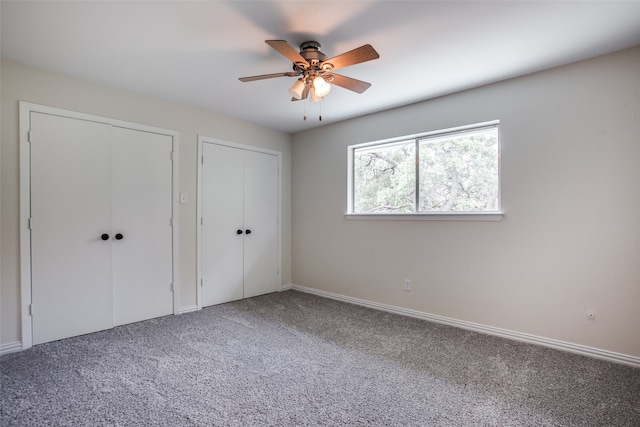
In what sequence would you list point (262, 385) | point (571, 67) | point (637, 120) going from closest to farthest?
point (262, 385)
point (637, 120)
point (571, 67)

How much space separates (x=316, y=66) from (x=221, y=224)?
7.96 ft

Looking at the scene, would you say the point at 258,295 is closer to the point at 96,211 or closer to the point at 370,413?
the point at 96,211

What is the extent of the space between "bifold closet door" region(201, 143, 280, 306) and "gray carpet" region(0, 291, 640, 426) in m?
0.97

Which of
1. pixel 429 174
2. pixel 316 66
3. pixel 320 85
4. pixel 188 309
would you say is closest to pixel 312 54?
pixel 316 66

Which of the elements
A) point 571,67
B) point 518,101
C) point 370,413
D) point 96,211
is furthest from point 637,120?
point 96,211

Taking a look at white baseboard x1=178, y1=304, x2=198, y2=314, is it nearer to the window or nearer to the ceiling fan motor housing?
the window

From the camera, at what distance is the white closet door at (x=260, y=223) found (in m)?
4.21

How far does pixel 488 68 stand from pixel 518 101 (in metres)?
0.44

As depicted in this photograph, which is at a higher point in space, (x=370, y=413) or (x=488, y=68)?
(x=488, y=68)

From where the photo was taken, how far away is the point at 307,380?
2.10m

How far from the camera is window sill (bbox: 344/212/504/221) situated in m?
2.89

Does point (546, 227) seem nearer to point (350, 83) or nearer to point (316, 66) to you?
point (350, 83)

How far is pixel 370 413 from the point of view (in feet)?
5.76

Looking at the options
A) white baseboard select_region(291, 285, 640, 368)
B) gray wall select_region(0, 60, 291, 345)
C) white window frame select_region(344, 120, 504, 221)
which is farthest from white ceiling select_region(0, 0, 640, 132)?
white baseboard select_region(291, 285, 640, 368)
